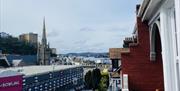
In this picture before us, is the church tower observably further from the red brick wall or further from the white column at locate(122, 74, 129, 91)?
the white column at locate(122, 74, 129, 91)

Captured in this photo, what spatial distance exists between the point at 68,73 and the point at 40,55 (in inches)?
910

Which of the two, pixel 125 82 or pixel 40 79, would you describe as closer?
pixel 125 82

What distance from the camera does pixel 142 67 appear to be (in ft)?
39.8

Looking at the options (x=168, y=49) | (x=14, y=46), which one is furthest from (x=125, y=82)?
(x=14, y=46)

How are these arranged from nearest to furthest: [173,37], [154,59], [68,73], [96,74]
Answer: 1. [173,37]
2. [154,59]
3. [96,74]
4. [68,73]

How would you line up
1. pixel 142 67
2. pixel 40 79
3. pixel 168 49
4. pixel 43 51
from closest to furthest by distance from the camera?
pixel 168 49
pixel 142 67
pixel 40 79
pixel 43 51

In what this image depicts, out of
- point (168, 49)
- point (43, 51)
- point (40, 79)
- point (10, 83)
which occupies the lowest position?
point (40, 79)

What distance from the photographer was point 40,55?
89.1m

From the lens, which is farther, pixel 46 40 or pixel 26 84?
pixel 46 40

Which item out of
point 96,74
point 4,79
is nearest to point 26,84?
point 96,74

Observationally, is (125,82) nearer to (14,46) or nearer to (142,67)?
(142,67)

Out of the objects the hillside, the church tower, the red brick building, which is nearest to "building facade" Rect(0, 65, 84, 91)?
the church tower

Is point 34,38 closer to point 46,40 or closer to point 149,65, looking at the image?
point 46,40

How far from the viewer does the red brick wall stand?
1170 centimetres
